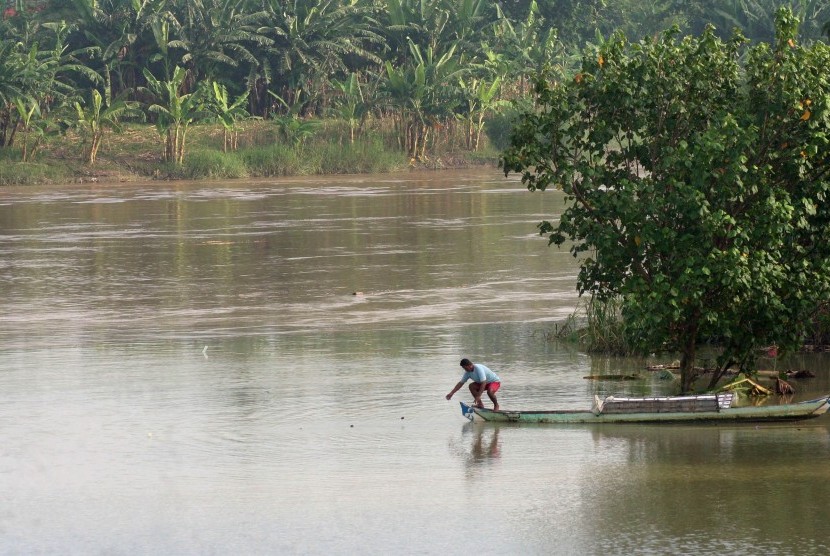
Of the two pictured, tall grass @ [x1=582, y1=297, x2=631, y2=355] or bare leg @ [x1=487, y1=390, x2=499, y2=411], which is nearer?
bare leg @ [x1=487, y1=390, x2=499, y2=411]

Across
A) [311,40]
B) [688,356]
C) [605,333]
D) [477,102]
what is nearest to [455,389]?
[688,356]

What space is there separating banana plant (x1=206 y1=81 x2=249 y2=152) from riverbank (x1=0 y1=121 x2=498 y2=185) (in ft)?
1.12

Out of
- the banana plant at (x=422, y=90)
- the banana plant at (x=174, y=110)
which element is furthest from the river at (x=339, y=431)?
the banana plant at (x=422, y=90)

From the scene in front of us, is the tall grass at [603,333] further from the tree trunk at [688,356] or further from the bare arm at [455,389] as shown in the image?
the bare arm at [455,389]

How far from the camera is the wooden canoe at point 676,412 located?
14.3 m

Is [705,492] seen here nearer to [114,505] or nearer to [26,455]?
[114,505]

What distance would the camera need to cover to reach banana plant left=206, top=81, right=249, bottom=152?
52125mm

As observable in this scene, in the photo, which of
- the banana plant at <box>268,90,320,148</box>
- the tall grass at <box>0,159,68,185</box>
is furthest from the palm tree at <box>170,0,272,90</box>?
the tall grass at <box>0,159,68,185</box>

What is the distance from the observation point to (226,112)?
52.4 metres

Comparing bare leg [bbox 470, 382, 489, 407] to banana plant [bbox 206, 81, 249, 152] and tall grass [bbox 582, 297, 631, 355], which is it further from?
banana plant [bbox 206, 81, 249, 152]

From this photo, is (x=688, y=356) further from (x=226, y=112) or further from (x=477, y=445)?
(x=226, y=112)

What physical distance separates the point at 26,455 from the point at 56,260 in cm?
1661

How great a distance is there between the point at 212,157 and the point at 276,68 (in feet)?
16.1

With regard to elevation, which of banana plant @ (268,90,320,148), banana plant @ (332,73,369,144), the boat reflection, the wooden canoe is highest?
banana plant @ (332,73,369,144)
